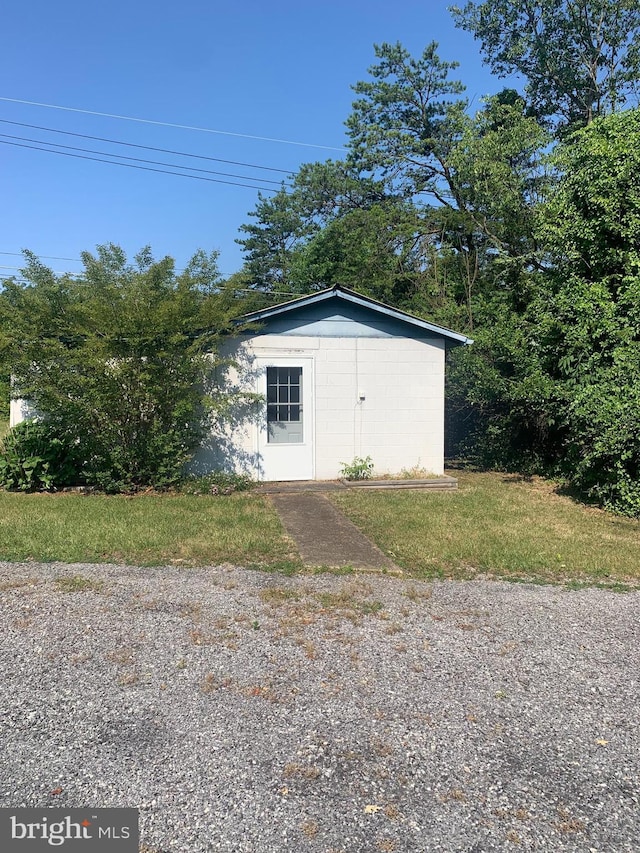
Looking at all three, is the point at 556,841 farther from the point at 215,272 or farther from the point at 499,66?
the point at 499,66

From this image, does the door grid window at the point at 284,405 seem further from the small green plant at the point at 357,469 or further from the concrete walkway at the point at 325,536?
the concrete walkway at the point at 325,536

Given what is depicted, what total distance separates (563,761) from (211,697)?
1.77 m

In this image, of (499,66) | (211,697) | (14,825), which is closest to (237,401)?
(211,697)

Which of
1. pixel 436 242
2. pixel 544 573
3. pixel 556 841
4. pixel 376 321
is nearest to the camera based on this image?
pixel 556 841

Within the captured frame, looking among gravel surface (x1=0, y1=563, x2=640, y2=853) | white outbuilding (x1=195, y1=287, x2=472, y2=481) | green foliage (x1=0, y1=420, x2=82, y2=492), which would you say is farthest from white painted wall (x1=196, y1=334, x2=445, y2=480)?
gravel surface (x1=0, y1=563, x2=640, y2=853)

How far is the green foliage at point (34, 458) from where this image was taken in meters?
9.07

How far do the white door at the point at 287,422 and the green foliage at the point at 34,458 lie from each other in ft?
10.2

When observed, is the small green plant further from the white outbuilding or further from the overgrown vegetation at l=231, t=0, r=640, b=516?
the overgrown vegetation at l=231, t=0, r=640, b=516

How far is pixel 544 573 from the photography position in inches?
213

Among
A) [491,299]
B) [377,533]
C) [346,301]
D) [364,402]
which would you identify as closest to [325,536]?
[377,533]

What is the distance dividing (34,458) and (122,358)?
7.32 feet

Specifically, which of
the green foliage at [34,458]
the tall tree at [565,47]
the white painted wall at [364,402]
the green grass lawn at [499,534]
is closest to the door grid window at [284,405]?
the white painted wall at [364,402]

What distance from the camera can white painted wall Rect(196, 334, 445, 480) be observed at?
9945 millimetres

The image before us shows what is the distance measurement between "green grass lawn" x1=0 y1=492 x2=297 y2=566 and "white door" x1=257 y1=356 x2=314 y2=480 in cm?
146
